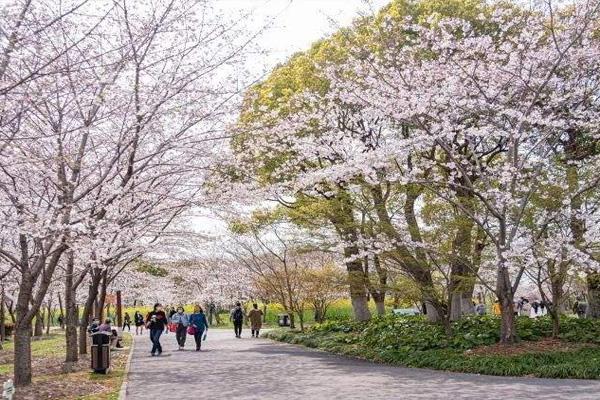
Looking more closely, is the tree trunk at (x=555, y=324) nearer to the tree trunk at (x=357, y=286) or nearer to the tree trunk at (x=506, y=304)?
the tree trunk at (x=506, y=304)

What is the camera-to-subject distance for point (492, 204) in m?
14.4

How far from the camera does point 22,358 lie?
11055mm

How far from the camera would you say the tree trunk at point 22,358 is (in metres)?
11.0

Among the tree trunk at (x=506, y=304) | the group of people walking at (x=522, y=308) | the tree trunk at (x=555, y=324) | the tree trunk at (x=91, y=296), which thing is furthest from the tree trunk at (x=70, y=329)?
the group of people walking at (x=522, y=308)

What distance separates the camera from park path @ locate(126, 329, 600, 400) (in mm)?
9609

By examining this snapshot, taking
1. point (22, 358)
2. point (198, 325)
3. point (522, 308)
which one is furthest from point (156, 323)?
point (522, 308)

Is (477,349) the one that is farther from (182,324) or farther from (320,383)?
(182,324)

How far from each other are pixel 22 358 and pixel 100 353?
236 cm

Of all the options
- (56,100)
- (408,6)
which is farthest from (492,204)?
(56,100)

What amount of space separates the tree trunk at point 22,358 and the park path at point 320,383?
6.10 ft

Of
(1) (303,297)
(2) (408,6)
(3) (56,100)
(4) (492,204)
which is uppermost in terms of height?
(2) (408,6)

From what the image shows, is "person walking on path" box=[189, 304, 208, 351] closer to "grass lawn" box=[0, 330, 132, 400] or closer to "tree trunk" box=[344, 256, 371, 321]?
"grass lawn" box=[0, 330, 132, 400]

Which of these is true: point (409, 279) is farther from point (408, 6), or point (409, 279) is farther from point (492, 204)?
point (408, 6)

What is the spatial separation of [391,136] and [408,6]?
415cm
